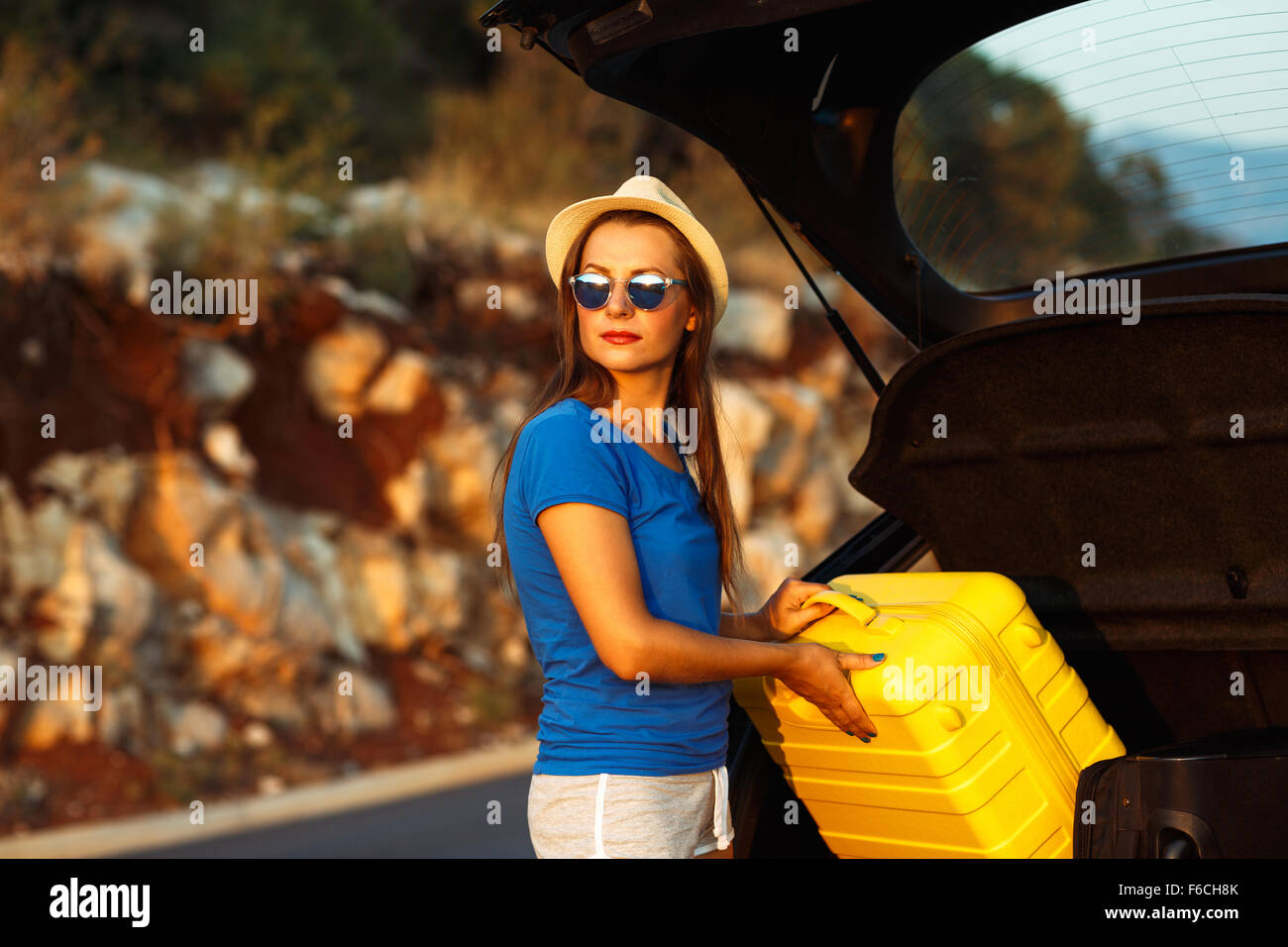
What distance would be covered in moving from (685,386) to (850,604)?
566mm

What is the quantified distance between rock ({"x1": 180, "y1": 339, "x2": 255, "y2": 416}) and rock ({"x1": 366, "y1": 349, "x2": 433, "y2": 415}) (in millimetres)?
1237

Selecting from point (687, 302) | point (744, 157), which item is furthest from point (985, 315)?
point (687, 302)

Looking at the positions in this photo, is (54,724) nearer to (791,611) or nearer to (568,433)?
(791,611)

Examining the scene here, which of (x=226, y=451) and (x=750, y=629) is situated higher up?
(x=226, y=451)

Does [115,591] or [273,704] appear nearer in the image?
[115,591]

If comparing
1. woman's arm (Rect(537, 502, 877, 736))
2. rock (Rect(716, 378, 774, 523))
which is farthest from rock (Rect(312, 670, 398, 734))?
woman's arm (Rect(537, 502, 877, 736))

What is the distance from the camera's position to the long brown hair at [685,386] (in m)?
2.47

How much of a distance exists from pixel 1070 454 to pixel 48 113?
9964mm

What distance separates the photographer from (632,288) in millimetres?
2416

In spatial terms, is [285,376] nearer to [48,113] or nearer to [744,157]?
[48,113]

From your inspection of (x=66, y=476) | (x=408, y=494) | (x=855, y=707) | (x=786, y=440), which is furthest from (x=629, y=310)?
(x=786, y=440)

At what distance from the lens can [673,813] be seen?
227cm

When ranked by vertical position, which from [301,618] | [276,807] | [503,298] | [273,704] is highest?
[503,298]

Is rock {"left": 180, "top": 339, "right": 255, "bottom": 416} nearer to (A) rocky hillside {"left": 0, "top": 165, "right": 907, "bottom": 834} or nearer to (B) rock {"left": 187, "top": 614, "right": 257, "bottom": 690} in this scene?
(A) rocky hillside {"left": 0, "top": 165, "right": 907, "bottom": 834}
